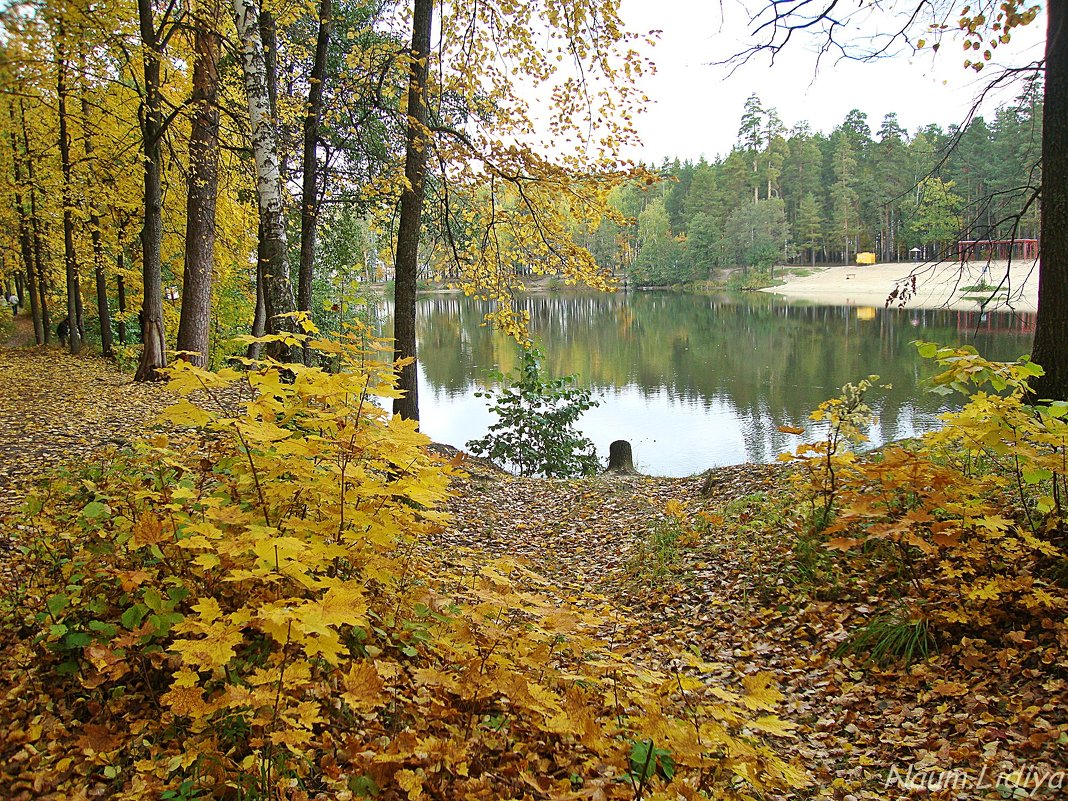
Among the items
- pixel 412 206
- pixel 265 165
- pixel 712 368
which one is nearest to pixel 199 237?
pixel 265 165

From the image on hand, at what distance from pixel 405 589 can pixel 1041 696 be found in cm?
302

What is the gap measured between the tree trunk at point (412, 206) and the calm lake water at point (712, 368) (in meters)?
5.10

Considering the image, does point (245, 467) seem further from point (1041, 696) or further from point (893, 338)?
point (893, 338)

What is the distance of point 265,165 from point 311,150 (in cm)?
96

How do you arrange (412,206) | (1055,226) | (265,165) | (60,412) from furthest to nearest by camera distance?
(60,412) < (265,165) < (412,206) < (1055,226)

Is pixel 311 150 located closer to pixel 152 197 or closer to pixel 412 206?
pixel 412 206

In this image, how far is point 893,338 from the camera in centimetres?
2684

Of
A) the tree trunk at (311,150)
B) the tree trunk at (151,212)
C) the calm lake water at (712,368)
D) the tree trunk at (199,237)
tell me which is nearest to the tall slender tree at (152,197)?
the tree trunk at (151,212)

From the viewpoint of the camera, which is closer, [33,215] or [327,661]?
[327,661]

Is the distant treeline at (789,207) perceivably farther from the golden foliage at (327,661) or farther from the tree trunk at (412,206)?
the golden foliage at (327,661)

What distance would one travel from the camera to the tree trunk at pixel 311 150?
25.2 ft

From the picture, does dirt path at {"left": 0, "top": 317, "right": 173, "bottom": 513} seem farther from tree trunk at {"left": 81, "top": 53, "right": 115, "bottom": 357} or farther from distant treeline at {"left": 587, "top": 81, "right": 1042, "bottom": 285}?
distant treeline at {"left": 587, "top": 81, "right": 1042, "bottom": 285}

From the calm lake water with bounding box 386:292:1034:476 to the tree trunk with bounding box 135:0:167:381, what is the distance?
18.3ft

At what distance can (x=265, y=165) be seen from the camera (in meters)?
7.30
